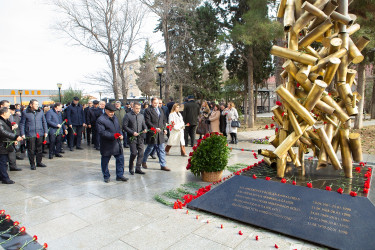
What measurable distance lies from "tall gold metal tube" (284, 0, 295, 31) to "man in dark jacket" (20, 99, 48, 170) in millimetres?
6669

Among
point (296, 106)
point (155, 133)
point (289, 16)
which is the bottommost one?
point (155, 133)

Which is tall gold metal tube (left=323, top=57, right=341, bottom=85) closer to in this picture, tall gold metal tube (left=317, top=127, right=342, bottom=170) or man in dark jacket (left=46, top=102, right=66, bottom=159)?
tall gold metal tube (left=317, top=127, right=342, bottom=170)

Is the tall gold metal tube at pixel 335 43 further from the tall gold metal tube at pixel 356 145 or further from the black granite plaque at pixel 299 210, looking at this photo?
the black granite plaque at pixel 299 210

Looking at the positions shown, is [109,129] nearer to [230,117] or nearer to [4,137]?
[4,137]

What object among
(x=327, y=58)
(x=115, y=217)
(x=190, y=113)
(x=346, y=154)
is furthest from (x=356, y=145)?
(x=190, y=113)

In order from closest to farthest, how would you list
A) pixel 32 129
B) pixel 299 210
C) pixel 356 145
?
pixel 299 210, pixel 356 145, pixel 32 129

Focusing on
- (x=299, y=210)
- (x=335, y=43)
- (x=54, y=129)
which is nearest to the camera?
(x=299, y=210)

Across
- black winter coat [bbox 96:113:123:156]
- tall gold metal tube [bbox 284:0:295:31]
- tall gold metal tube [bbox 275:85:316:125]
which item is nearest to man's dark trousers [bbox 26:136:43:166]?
black winter coat [bbox 96:113:123:156]

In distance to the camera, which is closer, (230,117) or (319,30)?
(319,30)

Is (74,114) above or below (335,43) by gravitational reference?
below

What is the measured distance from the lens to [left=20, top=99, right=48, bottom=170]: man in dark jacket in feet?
23.8

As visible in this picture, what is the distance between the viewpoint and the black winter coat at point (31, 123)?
729 centimetres

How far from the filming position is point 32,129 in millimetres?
7348

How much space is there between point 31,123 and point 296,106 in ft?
22.7
